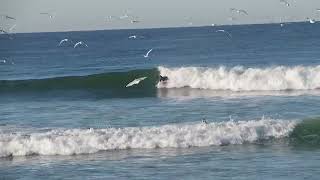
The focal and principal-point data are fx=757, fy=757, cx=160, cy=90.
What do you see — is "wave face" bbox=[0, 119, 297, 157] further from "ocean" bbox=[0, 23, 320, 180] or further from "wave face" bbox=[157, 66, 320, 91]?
"wave face" bbox=[157, 66, 320, 91]

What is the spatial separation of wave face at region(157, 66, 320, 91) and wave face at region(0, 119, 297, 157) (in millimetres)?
12552

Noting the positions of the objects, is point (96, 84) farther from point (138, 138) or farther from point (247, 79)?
point (138, 138)

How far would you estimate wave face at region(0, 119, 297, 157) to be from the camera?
1883 cm

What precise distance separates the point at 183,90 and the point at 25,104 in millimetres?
7602

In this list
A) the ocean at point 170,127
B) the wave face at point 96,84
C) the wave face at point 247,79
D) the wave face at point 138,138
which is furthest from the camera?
the wave face at point 96,84

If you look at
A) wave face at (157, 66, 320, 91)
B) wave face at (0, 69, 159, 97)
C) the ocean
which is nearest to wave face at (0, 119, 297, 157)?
the ocean

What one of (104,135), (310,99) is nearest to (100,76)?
(310,99)

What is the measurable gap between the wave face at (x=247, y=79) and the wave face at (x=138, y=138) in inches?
494

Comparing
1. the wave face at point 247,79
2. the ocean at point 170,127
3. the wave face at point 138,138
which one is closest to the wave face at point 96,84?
the ocean at point 170,127

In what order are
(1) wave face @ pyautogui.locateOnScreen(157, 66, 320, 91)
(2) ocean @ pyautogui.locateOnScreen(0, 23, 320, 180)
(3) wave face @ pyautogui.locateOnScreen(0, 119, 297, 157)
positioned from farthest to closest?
(1) wave face @ pyautogui.locateOnScreen(157, 66, 320, 91) < (3) wave face @ pyautogui.locateOnScreen(0, 119, 297, 157) < (2) ocean @ pyautogui.locateOnScreen(0, 23, 320, 180)

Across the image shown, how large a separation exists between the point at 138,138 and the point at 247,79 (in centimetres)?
1571

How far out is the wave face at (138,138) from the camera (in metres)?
18.8

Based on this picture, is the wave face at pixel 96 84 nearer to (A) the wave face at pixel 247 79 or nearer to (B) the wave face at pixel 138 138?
(A) the wave face at pixel 247 79

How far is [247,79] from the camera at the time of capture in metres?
34.2
